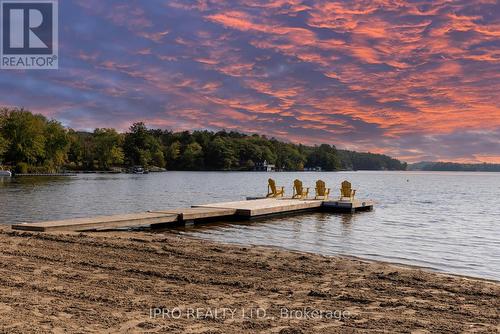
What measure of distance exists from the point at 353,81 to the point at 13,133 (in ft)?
246

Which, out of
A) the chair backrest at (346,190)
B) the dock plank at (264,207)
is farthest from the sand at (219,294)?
the chair backrest at (346,190)

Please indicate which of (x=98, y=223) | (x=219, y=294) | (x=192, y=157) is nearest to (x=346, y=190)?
(x=98, y=223)

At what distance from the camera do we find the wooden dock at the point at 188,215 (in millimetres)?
15039

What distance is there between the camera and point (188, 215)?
19078 mm

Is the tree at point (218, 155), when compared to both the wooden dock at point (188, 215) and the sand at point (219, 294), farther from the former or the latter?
the sand at point (219, 294)

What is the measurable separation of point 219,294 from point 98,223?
9.65 metres

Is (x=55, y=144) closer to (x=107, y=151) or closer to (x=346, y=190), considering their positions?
(x=107, y=151)

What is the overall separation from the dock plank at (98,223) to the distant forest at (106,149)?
75.0 meters

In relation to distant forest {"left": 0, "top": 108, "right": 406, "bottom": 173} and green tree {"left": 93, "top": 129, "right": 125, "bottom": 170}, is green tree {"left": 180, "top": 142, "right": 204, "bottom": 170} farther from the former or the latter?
green tree {"left": 93, "top": 129, "right": 125, "bottom": 170}

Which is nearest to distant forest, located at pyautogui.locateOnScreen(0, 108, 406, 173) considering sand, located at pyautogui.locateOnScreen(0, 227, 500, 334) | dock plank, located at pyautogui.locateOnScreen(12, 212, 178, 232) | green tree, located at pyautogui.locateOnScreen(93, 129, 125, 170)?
green tree, located at pyautogui.locateOnScreen(93, 129, 125, 170)

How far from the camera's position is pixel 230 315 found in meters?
6.26

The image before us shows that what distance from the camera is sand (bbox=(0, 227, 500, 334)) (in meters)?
5.88

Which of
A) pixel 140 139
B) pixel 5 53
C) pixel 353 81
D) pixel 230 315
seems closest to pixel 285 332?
pixel 230 315

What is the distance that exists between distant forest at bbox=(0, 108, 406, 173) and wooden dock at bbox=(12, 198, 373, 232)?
239 ft
